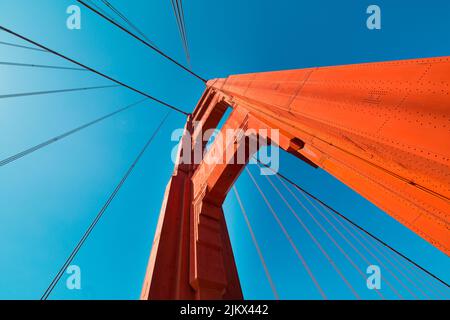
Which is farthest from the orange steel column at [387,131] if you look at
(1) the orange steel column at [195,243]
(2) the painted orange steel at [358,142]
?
(1) the orange steel column at [195,243]

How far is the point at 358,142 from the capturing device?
226 cm

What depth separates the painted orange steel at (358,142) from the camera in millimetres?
1648

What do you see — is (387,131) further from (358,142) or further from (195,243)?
(195,243)

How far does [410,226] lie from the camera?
2311mm

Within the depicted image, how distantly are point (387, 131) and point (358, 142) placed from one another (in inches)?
14.8

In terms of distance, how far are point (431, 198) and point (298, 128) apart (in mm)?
1715

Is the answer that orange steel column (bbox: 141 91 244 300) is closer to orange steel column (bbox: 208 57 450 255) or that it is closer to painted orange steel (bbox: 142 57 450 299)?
painted orange steel (bbox: 142 57 450 299)

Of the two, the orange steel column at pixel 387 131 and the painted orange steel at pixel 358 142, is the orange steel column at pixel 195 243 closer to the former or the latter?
the painted orange steel at pixel 358 142

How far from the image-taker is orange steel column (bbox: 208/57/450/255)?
1603mm

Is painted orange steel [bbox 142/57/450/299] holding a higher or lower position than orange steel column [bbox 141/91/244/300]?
higher

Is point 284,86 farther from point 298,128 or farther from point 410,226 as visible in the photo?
point 410,226

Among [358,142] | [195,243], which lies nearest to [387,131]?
[358,142]

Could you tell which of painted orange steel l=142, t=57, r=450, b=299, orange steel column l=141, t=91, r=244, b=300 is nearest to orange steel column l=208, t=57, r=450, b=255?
painted orange steel l=142, t=57, r=450, b=299
